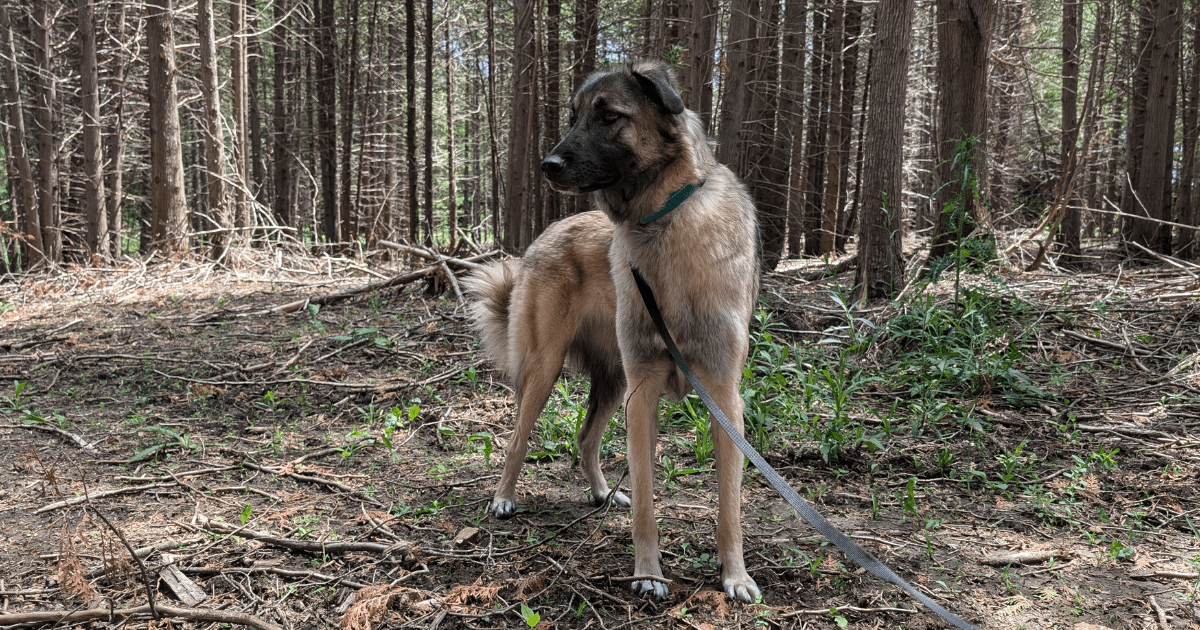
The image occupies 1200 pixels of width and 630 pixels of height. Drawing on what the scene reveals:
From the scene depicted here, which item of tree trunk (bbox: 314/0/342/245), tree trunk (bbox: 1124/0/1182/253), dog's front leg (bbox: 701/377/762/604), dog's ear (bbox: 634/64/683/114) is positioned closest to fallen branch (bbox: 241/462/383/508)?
dog's front leg (bbox: 701/377/762/604)

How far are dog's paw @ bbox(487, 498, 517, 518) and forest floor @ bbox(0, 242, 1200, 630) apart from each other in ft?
0.21

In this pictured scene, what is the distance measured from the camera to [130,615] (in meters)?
2.50

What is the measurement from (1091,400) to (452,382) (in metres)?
4.57

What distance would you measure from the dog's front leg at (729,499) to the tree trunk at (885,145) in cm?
417

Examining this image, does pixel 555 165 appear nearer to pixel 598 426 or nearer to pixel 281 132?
pixel 598 426

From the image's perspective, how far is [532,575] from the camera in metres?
2.91

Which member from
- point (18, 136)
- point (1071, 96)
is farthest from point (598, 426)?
point (18, 136)

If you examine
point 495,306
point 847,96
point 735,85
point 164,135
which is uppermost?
point 847,96

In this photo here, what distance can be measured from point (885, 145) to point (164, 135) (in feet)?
34.6

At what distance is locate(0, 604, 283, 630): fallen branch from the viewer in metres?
2.43

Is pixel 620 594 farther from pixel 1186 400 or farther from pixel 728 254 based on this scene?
pixel 1186 400

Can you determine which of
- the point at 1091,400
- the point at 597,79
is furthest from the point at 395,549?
the point at 1091,400

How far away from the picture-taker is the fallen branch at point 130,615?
2432 millimetres

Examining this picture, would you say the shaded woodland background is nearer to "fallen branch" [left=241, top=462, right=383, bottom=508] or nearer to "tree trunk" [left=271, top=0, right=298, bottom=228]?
"tree trunk" [left=271, top=0, right=298, bottom=228]
